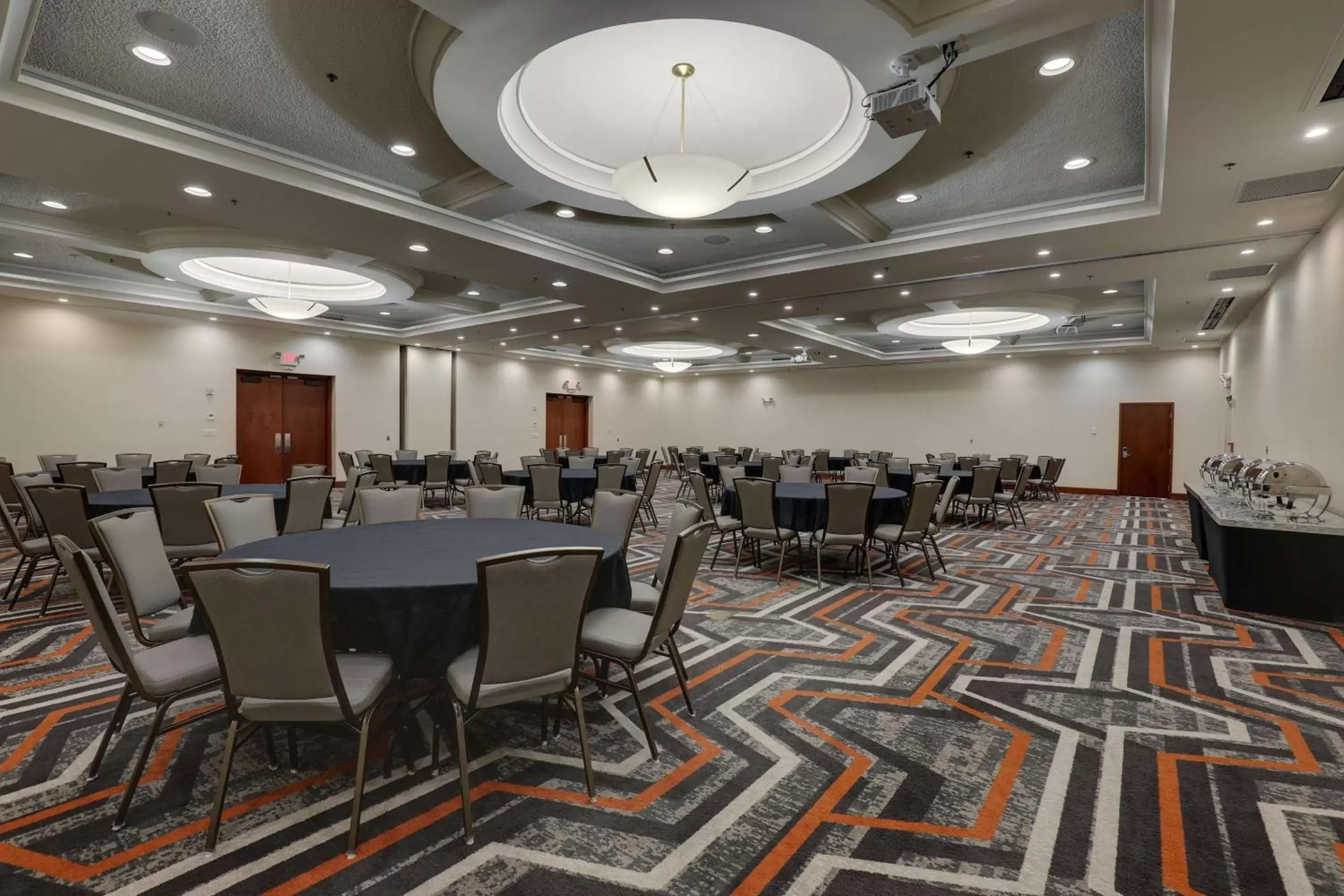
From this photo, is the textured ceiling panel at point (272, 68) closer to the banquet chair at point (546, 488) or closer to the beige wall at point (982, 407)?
the banquet chair at point (546, 488)

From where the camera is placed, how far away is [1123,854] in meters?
2.20

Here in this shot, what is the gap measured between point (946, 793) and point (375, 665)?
230 cm

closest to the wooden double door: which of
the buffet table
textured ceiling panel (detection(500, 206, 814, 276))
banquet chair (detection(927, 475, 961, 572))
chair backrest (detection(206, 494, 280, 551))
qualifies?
textured ceiling panel (detection(500, 206, 814, 276))

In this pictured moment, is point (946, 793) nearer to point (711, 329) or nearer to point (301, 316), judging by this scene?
point (301, 316)

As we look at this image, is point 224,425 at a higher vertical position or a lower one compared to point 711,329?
lower

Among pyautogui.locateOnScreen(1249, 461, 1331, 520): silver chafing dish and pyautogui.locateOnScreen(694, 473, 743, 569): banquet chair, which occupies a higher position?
pyautogui.locateOnScreen(1249, 461, 1331, 520): silver chafing dish

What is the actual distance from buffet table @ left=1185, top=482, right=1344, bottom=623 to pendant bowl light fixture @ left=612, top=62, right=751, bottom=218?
4.59m

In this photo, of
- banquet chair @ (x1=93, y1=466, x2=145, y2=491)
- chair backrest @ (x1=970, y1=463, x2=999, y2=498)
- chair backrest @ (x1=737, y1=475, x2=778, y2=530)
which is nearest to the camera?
chair backrest @ (x1=737, y1=475, x2=778, y2=530)

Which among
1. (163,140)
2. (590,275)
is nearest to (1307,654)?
(590,275)

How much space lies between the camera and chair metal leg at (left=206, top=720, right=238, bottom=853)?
2.17 metres

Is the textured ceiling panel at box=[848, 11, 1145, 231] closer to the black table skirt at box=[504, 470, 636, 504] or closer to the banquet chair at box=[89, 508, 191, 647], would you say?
the black table skirt at box=[504, 470, 636, 504]

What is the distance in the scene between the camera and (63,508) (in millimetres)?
4840

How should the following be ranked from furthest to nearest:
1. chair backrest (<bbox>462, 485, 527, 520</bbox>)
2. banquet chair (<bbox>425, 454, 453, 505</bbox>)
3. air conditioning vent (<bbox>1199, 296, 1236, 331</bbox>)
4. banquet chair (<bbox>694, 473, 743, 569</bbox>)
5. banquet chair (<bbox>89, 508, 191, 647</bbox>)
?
banquet chair (<bbox>425, 454, 453, 505</bbox>), air conditioning vent (<bbox>1199, 296, 1236, 331</bbox>), banquet chair (<bbox>694, 473, 743, 569</bbox>), chair backrest (<bbox>462, 485, 527, 520</bbox>), banquet chair (<bbox>89, 508, 191, 647</bbox>)

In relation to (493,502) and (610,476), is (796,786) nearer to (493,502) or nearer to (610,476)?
(493,502)
